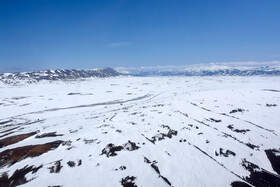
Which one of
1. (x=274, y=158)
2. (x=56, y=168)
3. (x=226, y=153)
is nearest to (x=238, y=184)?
(x=226, y=153)

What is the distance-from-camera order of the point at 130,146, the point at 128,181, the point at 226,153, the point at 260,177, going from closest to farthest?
the point at 128,181
the point at 260,177
the point at 226,153
the point at 130,146

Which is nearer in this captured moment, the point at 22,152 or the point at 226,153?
the point at 226,153

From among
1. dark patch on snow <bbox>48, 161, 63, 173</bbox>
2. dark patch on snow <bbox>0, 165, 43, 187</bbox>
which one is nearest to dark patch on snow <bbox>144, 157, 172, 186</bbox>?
dark patch on snow <bbox>48, 161, 63, 173</bbox>

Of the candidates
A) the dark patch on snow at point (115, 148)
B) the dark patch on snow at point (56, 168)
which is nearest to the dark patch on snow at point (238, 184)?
the dark patch on snow at point (115, 148)

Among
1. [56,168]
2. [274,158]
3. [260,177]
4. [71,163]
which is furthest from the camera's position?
[274,158]

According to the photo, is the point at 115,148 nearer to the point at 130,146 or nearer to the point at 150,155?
the point at 130,146

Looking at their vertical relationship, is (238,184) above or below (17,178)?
below
